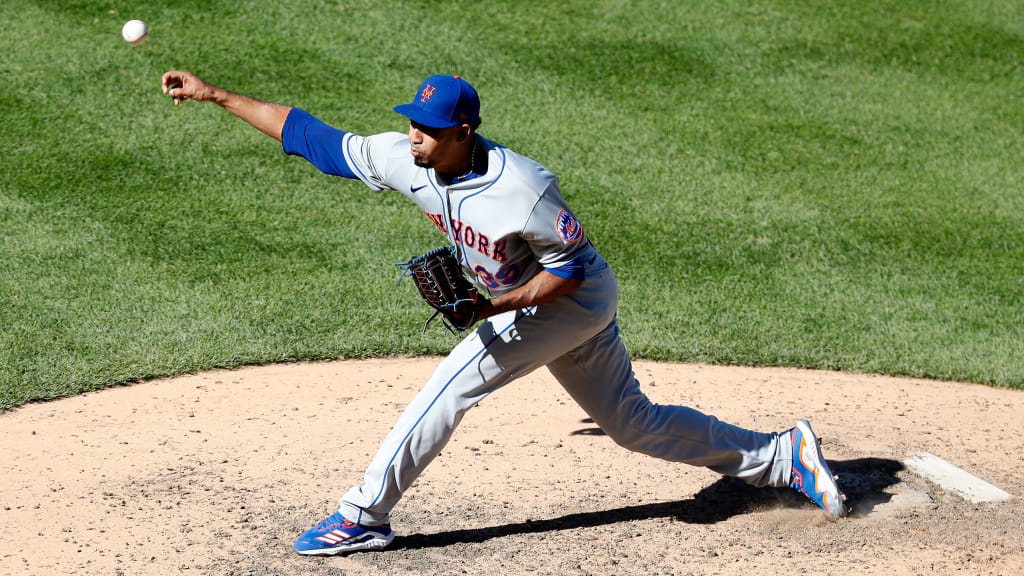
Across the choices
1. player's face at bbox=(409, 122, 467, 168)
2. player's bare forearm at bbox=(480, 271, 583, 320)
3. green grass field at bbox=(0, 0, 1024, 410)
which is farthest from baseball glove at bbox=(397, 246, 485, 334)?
green grass field at bbox=(0, 0, 1024, 410)

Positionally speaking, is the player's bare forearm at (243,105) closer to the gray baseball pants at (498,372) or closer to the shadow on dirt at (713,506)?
the gray baseball pants at (498,372)

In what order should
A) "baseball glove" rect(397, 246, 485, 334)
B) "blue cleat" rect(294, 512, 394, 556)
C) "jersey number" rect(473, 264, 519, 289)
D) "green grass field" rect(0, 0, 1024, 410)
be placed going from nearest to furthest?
"baseball glove" rect(397, 246, 485, 334) < "jersey number" rect(473, 264, 519, 289) < "blue cleat" rect(294, 512, 394, 556) < "green grass field" rect(0, 0, 1024, 410)

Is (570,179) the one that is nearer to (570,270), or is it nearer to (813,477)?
(813,477)

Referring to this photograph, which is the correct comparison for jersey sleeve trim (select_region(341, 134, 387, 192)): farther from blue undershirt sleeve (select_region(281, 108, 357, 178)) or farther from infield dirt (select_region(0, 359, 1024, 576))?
infield dirt (select_region(0, 359, 1024, 576))

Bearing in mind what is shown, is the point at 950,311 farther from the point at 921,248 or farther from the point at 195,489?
the point at 195,489

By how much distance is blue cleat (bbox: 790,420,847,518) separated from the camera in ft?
13.6

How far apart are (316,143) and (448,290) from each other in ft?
3.17

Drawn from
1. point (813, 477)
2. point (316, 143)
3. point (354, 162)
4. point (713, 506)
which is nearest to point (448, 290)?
point (354, 162)

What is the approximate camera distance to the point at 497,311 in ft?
11.5

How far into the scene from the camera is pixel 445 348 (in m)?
6.02

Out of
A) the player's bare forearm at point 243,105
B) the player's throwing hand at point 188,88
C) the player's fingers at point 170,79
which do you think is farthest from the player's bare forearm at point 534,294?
the player's fingers at point 170,79

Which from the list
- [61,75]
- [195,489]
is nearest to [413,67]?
[61,75]

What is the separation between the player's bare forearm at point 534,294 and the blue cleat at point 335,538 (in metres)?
0.95

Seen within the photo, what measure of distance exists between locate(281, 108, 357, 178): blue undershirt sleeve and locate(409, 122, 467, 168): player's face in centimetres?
49
